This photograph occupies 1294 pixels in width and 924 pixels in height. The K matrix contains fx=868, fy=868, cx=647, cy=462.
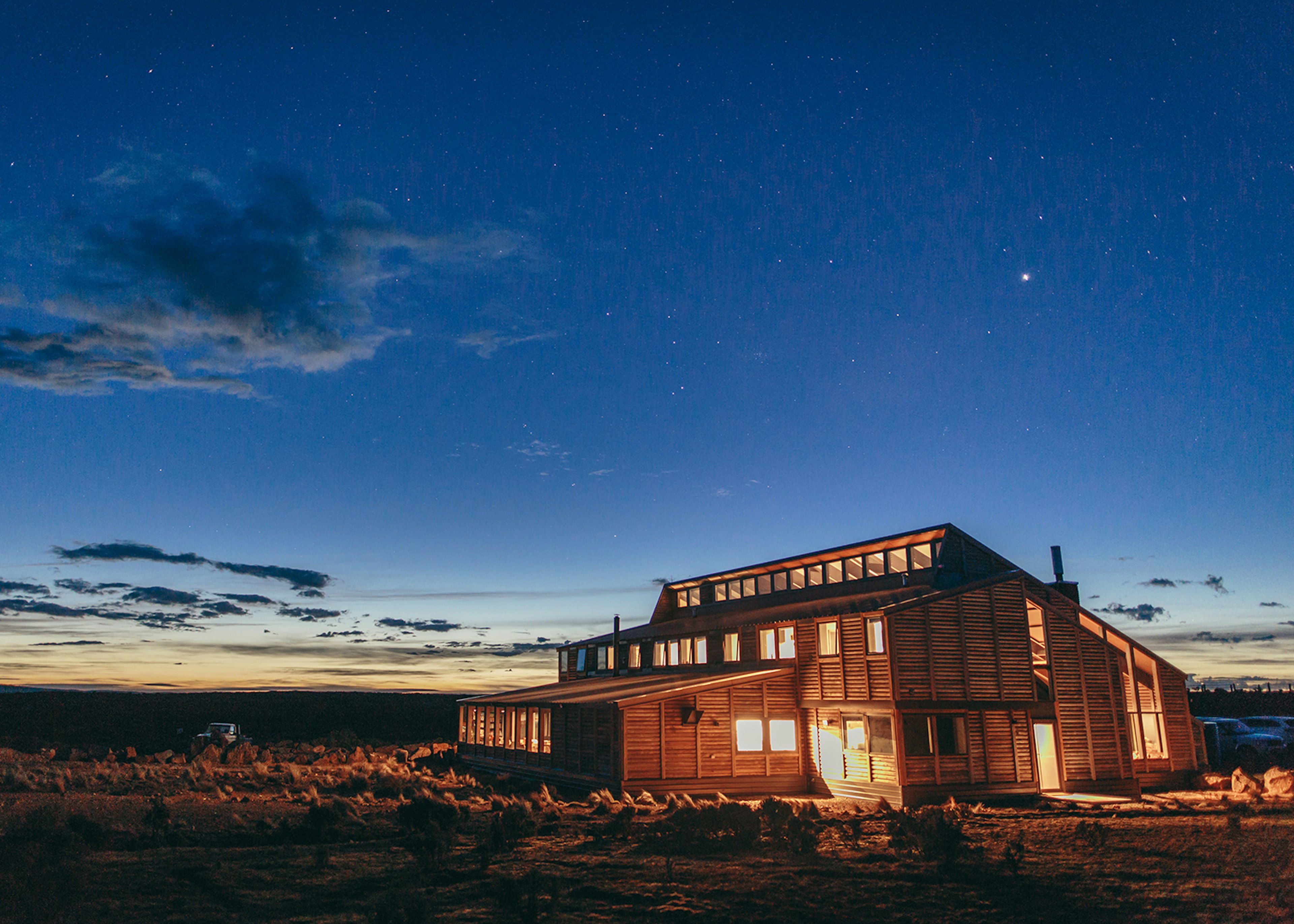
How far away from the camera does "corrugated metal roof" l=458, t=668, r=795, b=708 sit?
2822 centimetres

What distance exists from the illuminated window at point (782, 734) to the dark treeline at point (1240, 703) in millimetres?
59744

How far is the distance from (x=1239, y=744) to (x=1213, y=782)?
13.1 metres

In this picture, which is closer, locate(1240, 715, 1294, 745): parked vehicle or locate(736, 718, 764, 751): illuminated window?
locate(736, 718, 764, 751): illuminated window

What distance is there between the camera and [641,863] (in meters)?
16.3

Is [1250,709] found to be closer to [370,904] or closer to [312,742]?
[312,742]

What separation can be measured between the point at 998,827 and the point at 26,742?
61.1 metres

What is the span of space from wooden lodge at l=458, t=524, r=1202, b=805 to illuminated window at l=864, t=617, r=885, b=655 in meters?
0.05

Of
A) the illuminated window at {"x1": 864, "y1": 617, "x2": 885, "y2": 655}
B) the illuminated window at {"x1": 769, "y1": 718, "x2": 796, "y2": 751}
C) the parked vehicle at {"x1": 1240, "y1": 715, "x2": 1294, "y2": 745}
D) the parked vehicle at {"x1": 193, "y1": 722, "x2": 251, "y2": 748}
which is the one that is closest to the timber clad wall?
the illuminated window at {"x1": 864, "y1": 617, "x2": 885, "y2": 655}

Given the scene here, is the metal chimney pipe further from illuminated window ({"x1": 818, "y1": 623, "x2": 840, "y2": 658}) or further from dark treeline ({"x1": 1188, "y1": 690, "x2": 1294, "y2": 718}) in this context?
dark treeline ({"x1": 1188, "y1": 690, "x2": 1294, "y2": 718})

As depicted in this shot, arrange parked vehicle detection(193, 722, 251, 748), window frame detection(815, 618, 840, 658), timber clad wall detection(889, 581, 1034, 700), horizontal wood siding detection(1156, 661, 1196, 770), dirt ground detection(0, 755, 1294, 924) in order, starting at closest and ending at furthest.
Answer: dirt ground detection(0, 755, 1294, 924) < timber clad wall detection(889, 581, 1034, 700) < window frame detection(815, 618, 840, 658) < horizontal wood siding detection(1156, 661, 1196, 770) < parked vehicle detection(193, 722, 251, 748)

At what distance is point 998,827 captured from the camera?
2042 centimetres

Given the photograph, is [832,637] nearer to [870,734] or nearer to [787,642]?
[787,642]

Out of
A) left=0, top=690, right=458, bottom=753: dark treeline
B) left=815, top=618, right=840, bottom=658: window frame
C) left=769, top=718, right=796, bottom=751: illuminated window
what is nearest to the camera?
left=815, top=618, right=840, bottom=658: window frame

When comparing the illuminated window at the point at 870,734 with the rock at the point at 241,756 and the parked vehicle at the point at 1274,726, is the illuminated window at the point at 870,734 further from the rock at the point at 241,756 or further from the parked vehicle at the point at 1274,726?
the rock at the point at 241,756
